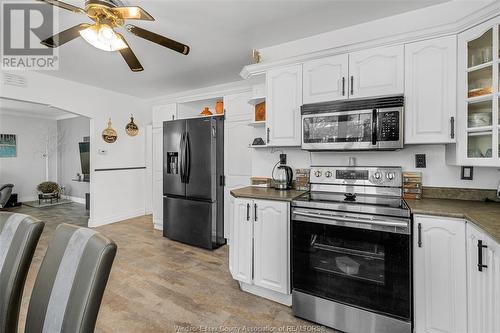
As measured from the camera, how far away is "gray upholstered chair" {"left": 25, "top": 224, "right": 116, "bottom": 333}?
73 centimetres

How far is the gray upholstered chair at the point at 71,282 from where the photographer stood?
729mm

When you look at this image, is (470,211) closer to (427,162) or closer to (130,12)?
(427,162)

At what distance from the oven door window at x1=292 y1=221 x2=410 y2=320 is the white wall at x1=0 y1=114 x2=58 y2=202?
26.7 feet

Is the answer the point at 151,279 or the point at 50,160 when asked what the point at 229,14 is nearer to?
the point at 151,279

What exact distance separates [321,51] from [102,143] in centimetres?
419

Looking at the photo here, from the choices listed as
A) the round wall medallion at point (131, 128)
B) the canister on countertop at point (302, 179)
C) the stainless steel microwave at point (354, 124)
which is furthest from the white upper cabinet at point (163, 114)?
the stainless steel microwave at point (354, 124)

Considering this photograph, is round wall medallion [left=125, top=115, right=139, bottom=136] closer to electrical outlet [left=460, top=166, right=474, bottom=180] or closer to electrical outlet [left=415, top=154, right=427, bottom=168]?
electrical outlet [left=415, top=154, right=427, bottom=168]

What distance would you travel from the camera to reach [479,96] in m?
1.82

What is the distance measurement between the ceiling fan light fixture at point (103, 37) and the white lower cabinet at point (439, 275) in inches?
96.1

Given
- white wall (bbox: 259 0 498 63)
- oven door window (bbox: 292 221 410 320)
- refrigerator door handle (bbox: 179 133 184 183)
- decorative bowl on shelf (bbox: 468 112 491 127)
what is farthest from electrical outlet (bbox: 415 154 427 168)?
refrigerator door handle (bbox: 179 133 184 183)

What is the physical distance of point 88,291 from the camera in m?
0.73

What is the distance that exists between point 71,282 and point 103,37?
5.44 feet

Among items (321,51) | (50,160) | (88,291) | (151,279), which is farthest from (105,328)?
(50,160)

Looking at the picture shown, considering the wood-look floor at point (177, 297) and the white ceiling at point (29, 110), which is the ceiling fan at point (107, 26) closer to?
the wood-look floor at point (177, 297)
